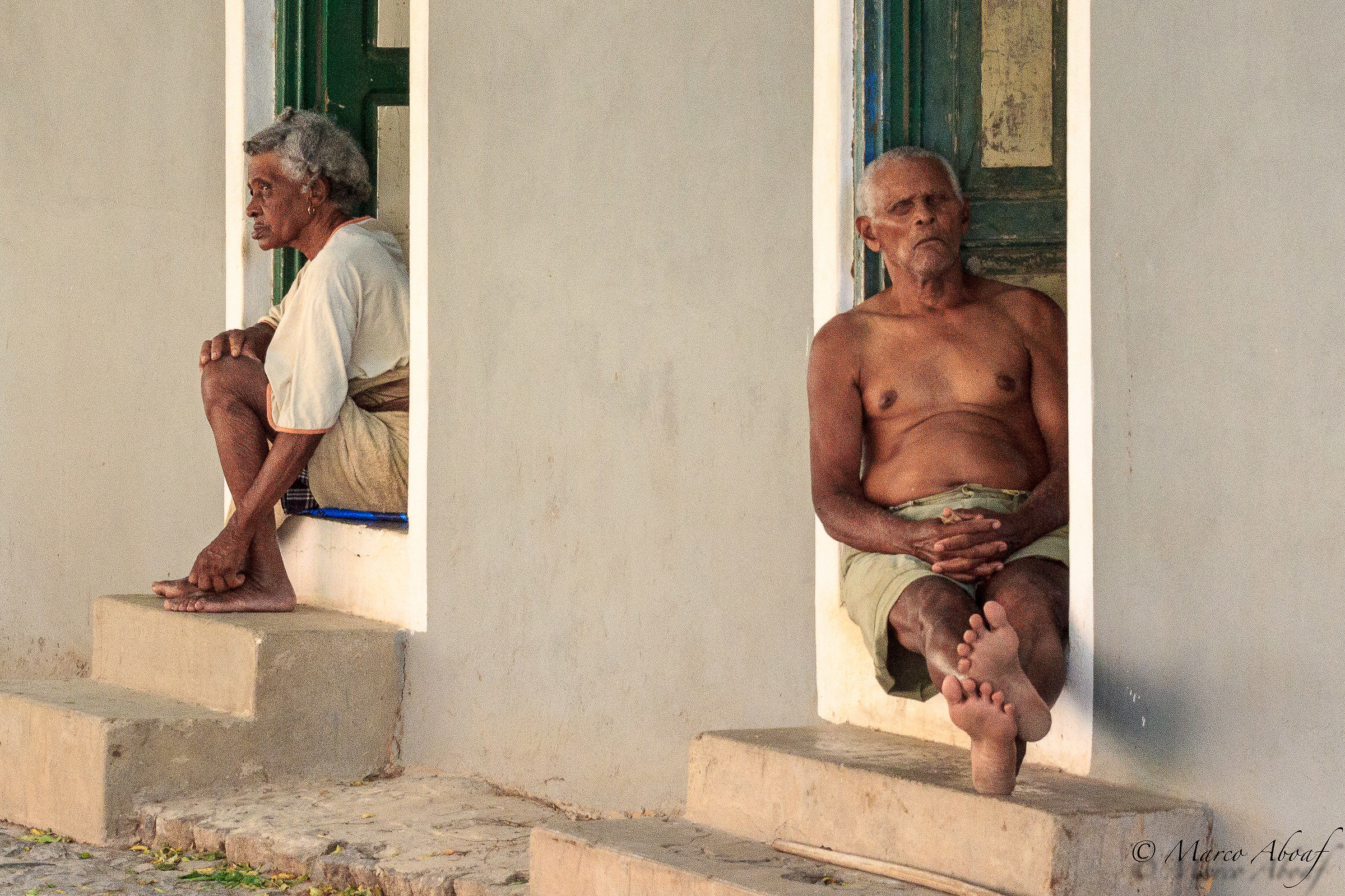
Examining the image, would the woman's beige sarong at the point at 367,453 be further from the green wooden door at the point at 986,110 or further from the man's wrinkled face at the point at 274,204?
the green wooden door at the point at 986,110

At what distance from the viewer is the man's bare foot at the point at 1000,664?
298 centimetres

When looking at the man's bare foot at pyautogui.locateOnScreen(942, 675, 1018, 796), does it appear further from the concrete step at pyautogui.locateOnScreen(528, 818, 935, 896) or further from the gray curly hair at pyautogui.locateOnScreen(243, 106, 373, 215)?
the gray curly hair at pyautogui.locateOnScreen(243, 106, 373, 215)

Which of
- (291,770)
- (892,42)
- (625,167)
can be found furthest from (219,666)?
(892,42)

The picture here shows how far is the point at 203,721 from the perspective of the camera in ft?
15.7

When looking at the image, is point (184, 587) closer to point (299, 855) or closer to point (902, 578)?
point (299, 855)

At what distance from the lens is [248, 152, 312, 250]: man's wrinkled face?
18.0ft

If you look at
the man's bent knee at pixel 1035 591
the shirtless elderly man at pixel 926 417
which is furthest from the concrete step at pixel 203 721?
the man's bent knee at pixel 1035 591

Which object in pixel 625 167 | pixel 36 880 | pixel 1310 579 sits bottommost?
pixel 36 880

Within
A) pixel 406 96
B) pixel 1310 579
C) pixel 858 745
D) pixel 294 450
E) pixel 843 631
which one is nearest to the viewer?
pixel 1310 579

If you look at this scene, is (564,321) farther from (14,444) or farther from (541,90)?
(14,444)

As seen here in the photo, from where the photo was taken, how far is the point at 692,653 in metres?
4.36

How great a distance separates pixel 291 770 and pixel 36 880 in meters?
0.78

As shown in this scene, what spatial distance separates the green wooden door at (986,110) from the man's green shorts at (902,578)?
0.58 meters

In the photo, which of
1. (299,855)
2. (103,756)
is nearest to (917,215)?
(299,855)
